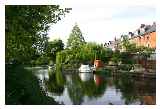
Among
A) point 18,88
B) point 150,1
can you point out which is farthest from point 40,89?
point 150,1

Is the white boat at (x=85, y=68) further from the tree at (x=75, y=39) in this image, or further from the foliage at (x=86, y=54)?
the tree at (x=75, y=39)

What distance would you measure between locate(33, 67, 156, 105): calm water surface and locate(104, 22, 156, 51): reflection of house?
222mm

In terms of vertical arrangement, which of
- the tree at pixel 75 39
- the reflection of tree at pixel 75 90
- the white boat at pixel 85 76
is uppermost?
the tree at pixel 75 39

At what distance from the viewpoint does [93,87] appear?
5676 millimetres

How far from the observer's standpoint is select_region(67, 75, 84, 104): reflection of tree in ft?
18.5

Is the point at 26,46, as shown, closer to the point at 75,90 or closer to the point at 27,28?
the point at 27,28

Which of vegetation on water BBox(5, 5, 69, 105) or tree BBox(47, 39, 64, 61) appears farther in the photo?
tree BBox(47, 39, 64, 61)

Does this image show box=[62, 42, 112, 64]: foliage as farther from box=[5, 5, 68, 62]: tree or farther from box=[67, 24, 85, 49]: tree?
box=[5, 5, 68, 62]: tree

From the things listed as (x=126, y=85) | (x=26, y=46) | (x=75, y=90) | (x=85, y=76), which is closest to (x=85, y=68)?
(x=85, y=76)

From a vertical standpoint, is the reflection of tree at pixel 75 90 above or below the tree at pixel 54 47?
below

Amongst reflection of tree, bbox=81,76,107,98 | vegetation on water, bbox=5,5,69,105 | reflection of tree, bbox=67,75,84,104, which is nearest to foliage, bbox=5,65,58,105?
vegetation on water, bbox=5,5,69,105

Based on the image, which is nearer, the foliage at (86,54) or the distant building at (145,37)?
the distant building at (145,37)


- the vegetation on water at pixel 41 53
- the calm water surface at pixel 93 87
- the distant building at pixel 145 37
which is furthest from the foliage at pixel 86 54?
the distant building at pixel 145 37

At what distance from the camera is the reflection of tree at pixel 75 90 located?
5.63 m
